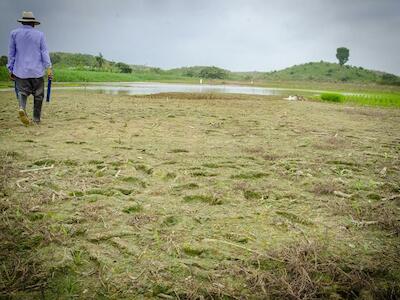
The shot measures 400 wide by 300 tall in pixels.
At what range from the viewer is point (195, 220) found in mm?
2639

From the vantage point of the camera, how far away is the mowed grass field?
1.87 metres

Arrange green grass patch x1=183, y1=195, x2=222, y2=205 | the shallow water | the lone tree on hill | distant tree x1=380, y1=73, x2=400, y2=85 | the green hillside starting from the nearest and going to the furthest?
green grass patch x1=183, y1=195, x2=222, y2=205, the shallow water, distant tree x1=380, y1=73, x2=400, y2=85, the green hillside, the lone tree on hill

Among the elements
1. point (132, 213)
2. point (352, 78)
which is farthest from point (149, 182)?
point (352, 78)

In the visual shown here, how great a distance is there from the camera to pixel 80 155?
4.32 metres

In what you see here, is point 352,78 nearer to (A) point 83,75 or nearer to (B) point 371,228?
(A) point 83,75

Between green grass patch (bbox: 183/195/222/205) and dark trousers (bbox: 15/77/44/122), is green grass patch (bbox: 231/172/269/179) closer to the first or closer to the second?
green grass patch (bbox: 183/195/222/205)

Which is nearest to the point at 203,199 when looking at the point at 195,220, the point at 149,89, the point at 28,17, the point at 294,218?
the point at 195,220

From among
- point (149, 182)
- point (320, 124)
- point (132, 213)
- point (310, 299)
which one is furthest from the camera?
point (320, 124)

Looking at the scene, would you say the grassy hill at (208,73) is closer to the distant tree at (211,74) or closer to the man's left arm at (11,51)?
the distant tree at (211,74)

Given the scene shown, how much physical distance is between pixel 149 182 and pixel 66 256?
4.87 feet

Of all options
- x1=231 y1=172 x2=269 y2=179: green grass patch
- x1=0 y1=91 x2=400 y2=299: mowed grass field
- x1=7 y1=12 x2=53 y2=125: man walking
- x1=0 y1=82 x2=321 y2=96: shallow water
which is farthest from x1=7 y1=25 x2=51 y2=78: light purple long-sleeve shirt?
x1=0 y1=82 x2=321 y2=96: shallow water

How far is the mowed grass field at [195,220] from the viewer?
1.87 metres

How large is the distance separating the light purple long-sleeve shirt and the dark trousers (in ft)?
0.41

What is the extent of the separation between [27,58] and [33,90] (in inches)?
25.5
